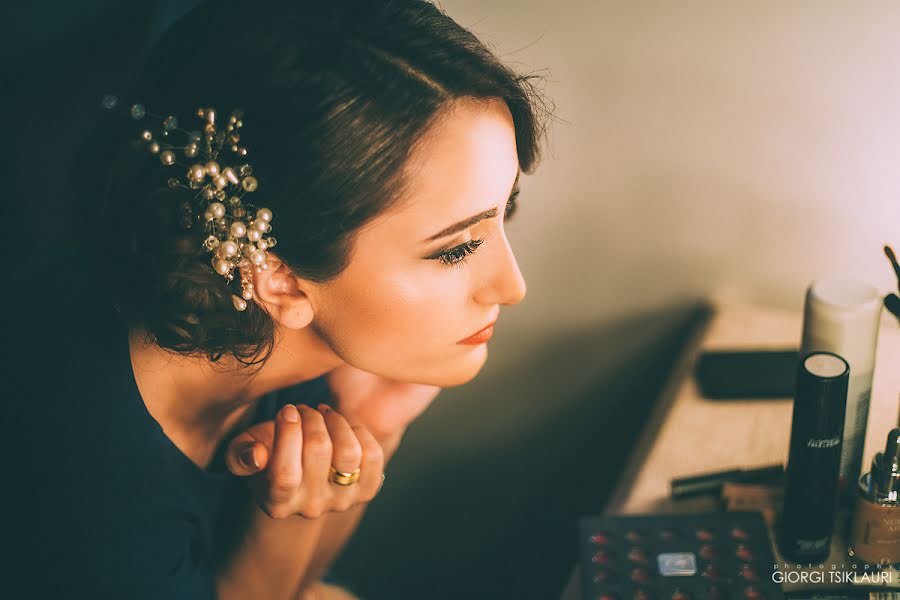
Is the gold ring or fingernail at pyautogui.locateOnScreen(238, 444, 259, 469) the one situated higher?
fingernail at pyautogui.locateOnScreen(238, 444, 259, 469)

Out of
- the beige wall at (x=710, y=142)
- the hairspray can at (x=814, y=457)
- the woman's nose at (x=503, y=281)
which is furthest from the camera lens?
the beige wall at (x=710, y=142)

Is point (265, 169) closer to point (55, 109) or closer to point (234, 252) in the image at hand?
point (234, 252)

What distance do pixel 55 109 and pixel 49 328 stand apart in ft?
1.41

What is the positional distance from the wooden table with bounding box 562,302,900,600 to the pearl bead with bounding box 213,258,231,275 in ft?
1.34

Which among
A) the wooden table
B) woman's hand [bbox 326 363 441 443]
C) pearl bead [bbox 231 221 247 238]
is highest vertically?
pearl bead [bbox 231 221 247 238]

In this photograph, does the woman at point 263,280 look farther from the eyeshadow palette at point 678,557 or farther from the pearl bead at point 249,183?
the eyeshadow palette at point 678,557

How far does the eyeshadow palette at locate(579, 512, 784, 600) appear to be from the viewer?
2.14 feet

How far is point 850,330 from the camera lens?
0.68 metres

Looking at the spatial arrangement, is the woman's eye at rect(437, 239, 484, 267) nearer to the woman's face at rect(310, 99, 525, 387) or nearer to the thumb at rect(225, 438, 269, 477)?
the woman's face at rect(310, 99, 525, 387)

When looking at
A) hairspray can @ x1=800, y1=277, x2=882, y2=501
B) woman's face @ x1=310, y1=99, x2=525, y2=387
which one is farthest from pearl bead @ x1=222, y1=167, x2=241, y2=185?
hairspray can @ x1=800, y1=277, x2=882, y2=501

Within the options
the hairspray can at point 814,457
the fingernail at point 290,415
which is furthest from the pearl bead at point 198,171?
the hairspray can at point 814,457

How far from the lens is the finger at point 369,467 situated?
82 cm

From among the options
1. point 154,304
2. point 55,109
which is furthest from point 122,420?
point 55,109

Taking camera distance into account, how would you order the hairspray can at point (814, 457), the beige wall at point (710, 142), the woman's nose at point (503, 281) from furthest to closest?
the beige wall at point (710, 142) → the woman's nose at point (503, 281) → the hairspray can at point (814, 457)
